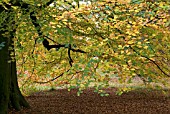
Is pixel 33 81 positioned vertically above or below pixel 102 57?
below

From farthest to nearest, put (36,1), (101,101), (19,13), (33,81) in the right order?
(101,101) < (33,81) < (19,13) < (36,1)

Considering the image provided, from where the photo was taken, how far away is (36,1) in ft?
24.1

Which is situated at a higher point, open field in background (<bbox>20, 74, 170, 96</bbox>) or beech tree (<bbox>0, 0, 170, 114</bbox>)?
beech tree (<bbox>0, 0, 170, 114</bbox>)

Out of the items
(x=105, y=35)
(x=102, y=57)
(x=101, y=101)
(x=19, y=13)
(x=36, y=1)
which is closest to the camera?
(x=102, y=57)

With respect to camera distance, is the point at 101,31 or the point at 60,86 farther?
the point at 60,86

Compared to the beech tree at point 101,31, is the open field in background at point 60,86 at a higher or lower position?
lower

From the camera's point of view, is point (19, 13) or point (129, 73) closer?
point (129, 73)

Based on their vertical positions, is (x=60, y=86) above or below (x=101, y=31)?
below

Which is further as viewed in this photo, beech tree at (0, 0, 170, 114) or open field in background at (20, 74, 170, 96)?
open field in background at (20, 74, 170, 96)

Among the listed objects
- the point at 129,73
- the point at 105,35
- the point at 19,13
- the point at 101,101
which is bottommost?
the point at 101,101

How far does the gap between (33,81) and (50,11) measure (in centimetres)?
647

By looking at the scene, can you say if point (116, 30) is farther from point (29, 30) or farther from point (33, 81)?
point (33, 81)

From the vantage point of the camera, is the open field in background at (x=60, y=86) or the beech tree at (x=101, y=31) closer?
the beech tree at (x=101, y=31)

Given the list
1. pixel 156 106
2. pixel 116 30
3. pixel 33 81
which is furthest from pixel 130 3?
pixel 156 106
